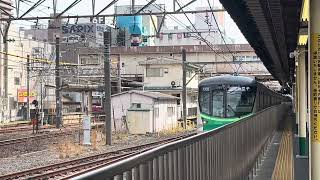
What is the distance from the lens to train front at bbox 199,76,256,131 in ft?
70.3

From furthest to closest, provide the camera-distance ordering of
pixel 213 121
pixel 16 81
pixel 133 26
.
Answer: pixel 16 81 → pixel 133 26 → pixel 213 121

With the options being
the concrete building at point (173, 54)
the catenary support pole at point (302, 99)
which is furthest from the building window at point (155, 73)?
the catenary support pole at point (302, 99)

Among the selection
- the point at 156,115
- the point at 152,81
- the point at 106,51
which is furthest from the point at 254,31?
the point at 152,81

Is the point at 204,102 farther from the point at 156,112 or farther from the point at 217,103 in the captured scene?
the point at 156,112

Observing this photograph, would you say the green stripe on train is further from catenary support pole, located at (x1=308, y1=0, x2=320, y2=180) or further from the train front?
catenary support pole, located at (x1=308, y1=0, x2=320, y2=180)

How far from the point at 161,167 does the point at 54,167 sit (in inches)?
551

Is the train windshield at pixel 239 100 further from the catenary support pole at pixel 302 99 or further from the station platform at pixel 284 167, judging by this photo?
the catenary support pole at pixel 302 99

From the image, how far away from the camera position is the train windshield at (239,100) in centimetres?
2147

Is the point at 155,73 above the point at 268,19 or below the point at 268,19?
above

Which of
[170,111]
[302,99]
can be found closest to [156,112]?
[170,111]

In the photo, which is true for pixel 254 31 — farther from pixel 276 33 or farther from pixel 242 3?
pixel 242 3

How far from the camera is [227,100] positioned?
21438 mm

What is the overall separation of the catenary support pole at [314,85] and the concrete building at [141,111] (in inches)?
1195

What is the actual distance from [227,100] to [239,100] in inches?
22.9
